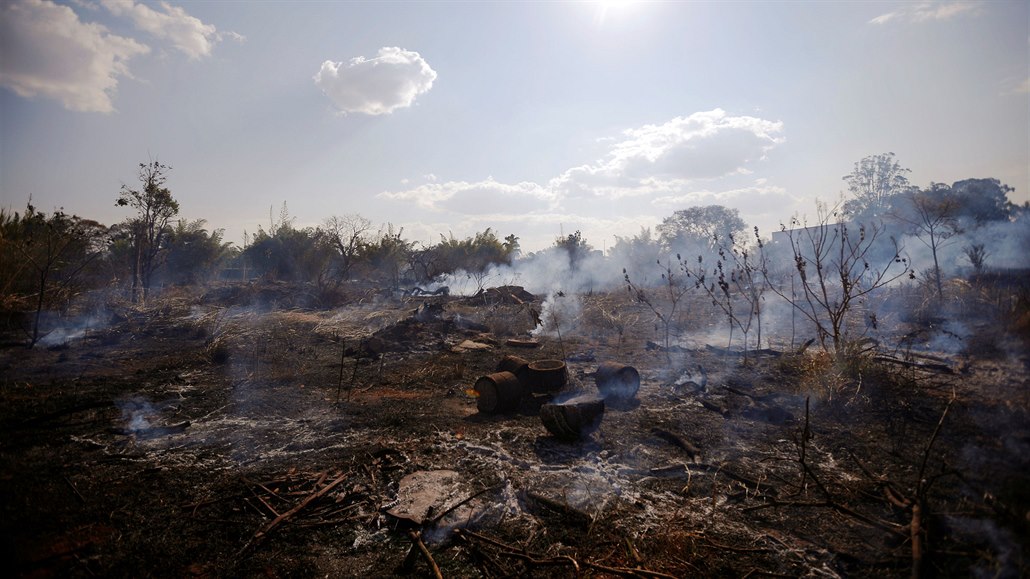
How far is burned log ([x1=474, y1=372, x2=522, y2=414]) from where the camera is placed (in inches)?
260

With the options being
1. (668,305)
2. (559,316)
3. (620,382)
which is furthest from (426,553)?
(668,305)

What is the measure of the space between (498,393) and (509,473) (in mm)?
1973

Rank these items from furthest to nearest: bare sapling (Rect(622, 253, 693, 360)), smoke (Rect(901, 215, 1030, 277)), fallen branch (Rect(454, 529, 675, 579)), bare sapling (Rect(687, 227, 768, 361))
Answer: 1. smoke (Rect(901, 215, 1030, 277))
2. bare sapling (Rect(622, 253, 693, 360))
3. bare sapling (Rect(687, 227, 768, 361))
4. fallen branch (Rect(454, 529, 675, 579))

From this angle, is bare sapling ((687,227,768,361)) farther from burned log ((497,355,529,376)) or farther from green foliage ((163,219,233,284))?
green foliage ((163,219,233,284))

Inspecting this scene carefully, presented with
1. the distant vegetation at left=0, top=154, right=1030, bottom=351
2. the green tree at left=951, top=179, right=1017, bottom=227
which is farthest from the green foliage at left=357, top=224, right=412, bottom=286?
the green tree at left=951, top=179, right=1017, bottom=227

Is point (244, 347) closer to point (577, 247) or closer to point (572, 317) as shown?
point (572, 317)

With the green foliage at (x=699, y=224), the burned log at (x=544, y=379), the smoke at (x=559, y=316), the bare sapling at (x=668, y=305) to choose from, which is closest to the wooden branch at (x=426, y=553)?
the burned log at (x=544, y=379)

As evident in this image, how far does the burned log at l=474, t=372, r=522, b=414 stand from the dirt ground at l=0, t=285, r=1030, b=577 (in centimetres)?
20

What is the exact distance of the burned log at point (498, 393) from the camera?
21.7 feet

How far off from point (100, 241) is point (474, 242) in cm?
2151

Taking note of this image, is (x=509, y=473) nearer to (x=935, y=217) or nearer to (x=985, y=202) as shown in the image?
(x=935, y=217)

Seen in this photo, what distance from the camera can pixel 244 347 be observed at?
10.8 m

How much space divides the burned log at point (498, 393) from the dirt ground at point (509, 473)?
0.20 meters

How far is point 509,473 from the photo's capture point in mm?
4672
